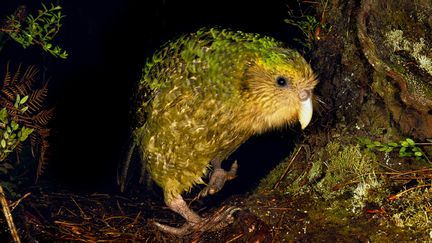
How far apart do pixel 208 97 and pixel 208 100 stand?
0.07ft

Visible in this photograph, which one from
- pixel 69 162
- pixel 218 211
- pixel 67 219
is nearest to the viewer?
pixel 218 211

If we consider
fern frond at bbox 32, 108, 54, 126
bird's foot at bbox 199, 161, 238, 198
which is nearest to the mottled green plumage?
bird's foot at bbox 199, 161, 238, 198

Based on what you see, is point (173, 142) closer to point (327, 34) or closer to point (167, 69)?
point (167, 69)

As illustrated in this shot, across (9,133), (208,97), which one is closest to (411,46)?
(208,97)

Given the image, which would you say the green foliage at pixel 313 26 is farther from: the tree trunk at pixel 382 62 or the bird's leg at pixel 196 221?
the bird's leg at pixel 196 221

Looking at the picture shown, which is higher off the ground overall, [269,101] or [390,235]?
[269,101]

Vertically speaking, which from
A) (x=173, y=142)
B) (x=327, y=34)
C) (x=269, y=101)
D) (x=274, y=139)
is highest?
(x=327, y=34)

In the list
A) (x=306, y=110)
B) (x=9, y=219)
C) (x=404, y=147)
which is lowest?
(x=404, y=147)

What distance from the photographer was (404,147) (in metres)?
3.25

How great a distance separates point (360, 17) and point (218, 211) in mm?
1738

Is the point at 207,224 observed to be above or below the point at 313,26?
below

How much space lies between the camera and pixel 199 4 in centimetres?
493

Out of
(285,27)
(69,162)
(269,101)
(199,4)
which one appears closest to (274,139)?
(285,27)

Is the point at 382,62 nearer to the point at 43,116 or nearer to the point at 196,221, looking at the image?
the point at 196,221
